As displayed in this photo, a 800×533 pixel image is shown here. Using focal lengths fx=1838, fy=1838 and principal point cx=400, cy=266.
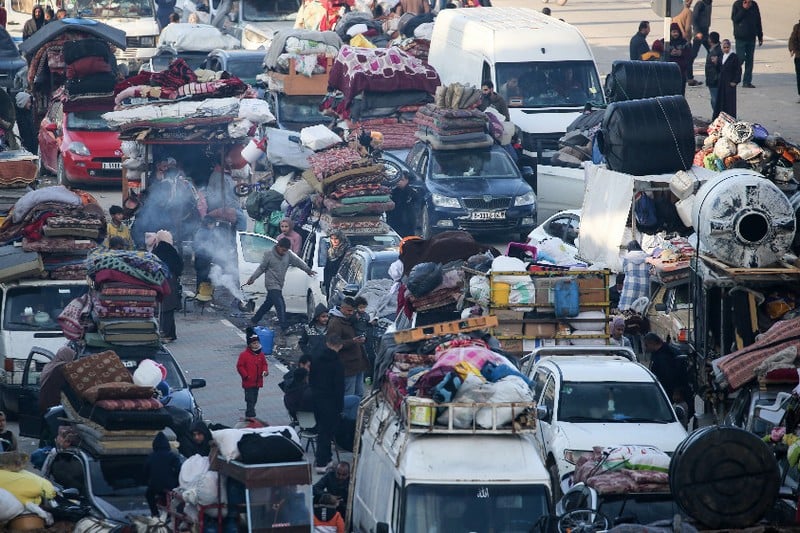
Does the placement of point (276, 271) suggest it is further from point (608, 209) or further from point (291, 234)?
point (608, 209)

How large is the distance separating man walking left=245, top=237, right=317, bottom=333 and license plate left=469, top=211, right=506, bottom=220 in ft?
12.7

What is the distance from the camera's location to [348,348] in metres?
20.1

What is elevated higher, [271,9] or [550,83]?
[550,83]

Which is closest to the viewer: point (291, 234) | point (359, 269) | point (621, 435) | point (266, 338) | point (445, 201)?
point (621, 435)

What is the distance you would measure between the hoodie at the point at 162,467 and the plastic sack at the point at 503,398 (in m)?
2.92

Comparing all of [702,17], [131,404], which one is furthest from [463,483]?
[702,17]

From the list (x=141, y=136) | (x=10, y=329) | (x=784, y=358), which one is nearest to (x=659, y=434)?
(x=784, y=358)

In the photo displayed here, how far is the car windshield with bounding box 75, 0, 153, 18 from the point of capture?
4259cm

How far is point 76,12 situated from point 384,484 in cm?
2980

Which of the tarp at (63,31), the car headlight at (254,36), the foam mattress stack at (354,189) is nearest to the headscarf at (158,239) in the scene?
the foam mattress stack at (354,189)

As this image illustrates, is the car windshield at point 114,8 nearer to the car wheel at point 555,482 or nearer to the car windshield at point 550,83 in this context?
the car windshield at point 550,83

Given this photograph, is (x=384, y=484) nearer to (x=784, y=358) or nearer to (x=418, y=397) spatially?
(x=418, y=397)

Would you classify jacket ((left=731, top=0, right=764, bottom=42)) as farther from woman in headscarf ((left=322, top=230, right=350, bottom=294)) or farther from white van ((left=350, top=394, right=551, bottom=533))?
white van ((left=350, top=394, right=551, bottom=533))

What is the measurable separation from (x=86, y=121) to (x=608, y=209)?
482 inches
